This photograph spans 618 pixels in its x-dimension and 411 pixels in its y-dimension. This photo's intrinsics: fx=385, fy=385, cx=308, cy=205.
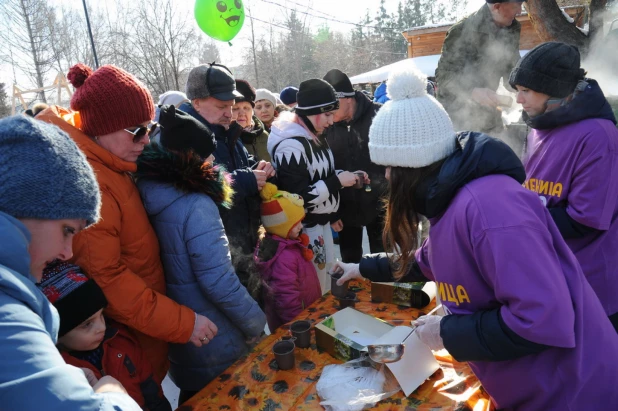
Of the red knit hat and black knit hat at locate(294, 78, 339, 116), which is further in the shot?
black knit hat at locate(294, 78, 339, 116)

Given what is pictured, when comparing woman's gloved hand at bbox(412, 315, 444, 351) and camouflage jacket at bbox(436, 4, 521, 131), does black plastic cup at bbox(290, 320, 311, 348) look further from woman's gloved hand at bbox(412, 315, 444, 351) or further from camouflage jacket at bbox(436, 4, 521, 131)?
camouflage jacket at bbox(436, 4, 521, 131)

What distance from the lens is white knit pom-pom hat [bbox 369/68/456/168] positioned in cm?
130

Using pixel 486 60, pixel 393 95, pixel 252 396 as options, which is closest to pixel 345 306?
pixel 252 396

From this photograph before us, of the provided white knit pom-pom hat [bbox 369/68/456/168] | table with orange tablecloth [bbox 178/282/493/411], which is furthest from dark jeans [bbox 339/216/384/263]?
white knit pom-pom hat [bbox 369/68/456/168]

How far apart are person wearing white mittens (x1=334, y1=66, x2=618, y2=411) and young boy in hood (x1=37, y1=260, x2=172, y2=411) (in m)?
1.16

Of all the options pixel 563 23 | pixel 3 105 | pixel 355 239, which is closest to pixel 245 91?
pixel 355 239

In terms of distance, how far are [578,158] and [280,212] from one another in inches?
62.8

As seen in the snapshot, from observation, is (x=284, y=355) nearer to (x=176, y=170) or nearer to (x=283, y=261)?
(x=283, y=261)

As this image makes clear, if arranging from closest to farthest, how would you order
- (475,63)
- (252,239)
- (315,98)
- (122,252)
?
(122,252) < (252,239) < (315,98) < (475,63)

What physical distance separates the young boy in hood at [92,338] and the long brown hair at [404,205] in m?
1.12

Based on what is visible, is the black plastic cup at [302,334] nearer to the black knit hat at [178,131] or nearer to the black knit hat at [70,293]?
the black knit hat at [70,293]


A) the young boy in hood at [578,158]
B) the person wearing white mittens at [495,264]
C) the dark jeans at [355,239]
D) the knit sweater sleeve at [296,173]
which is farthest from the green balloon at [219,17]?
the person wearing white mittens at [495,264]

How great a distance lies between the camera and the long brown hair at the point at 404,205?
136 centimetres

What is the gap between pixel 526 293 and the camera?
1051mm
